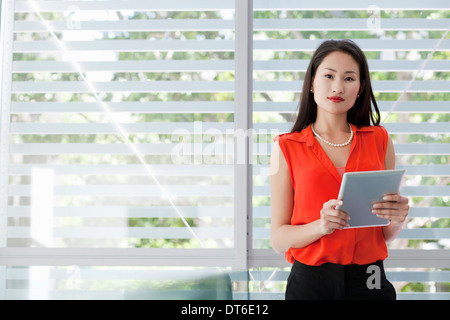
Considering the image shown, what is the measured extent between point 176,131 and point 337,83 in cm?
67

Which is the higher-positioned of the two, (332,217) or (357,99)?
(357,99)

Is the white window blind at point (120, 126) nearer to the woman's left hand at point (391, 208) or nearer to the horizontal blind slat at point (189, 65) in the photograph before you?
the horizontal blind slat at point (189, 65)

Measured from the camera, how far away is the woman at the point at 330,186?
1086 mm

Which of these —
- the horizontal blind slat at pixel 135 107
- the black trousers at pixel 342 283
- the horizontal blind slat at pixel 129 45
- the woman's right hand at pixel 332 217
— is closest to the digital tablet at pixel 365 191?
the woman's right hand at pixel 332 217

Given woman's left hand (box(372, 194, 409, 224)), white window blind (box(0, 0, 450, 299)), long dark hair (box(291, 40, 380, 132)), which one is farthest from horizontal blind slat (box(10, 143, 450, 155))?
woman's left hand (box(372, 194, 409, 224))

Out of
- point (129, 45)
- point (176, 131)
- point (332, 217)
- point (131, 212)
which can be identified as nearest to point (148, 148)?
point (176, 131)

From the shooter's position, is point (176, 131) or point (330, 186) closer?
point (330, 186)

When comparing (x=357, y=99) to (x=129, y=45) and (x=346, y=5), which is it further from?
(x=129, y=45)

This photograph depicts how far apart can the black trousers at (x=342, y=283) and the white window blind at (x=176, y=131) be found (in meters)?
0.52

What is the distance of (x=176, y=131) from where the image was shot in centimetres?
167

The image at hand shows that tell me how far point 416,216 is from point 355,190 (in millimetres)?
720

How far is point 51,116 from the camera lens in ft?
5.62
